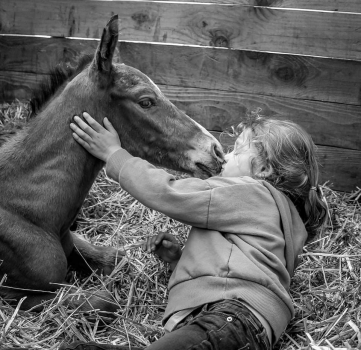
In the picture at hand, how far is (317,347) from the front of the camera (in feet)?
8.84

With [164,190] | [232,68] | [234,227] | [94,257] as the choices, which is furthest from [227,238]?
[232,68]

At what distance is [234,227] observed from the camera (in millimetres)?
2973

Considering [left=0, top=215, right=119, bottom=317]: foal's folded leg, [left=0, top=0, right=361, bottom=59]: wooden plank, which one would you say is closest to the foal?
[left=0, top=215, right=119, bottom=317]: foal's folded leg

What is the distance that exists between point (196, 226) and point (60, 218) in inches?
35.1

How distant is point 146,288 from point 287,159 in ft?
4.16

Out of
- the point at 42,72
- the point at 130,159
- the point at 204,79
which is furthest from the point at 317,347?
the point at 42,72

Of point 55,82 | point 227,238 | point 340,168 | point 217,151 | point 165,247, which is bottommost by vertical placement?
point 340,168

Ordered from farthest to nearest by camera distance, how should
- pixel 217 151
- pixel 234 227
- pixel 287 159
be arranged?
1. pixel 217 151
2. pixel 287 159
3. pixel 234 227

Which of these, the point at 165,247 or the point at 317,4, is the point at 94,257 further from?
the point at 317,4

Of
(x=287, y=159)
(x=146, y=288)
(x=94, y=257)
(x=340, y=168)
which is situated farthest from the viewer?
(x=340, y=168)

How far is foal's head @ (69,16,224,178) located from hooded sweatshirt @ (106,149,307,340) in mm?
341

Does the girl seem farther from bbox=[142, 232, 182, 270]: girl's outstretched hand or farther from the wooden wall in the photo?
the wooden wall

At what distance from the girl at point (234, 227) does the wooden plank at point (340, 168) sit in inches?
80.2

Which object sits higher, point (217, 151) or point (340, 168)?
point (217, 151)
